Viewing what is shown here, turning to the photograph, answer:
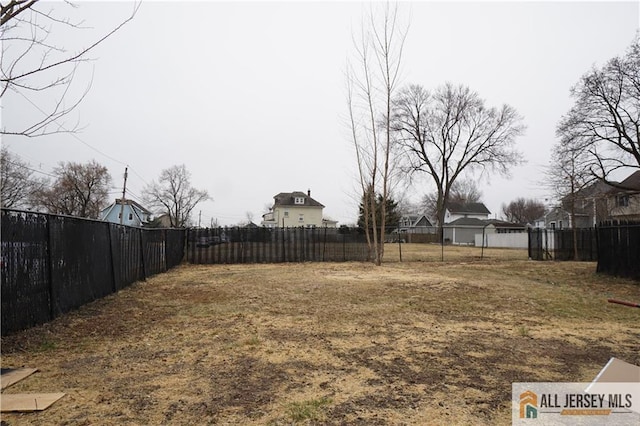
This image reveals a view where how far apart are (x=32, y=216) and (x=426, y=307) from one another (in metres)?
6.49

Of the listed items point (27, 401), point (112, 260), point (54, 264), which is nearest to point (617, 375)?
point (27, 401)

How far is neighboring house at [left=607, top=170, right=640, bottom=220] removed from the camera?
1555cm

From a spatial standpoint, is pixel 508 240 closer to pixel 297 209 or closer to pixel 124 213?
pixel 297 209

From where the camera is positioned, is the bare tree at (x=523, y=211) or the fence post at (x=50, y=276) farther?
the bare tree at (x=523, y=211)

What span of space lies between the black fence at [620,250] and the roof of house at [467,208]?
156 ft

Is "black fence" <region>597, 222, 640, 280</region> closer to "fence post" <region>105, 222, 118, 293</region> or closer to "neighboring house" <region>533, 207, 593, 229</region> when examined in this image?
"fence post" <region>105, 222, 118, 293</region>

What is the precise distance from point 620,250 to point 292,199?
41738 mm

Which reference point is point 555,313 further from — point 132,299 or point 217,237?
point 217,237

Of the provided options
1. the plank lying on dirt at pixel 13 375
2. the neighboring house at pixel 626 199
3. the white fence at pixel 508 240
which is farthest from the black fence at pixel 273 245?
the white fence at pixel 508 240

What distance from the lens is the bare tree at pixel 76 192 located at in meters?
40.3

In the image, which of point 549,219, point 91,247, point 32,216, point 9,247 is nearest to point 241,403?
point 9,247

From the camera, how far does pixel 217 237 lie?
59.6 feet

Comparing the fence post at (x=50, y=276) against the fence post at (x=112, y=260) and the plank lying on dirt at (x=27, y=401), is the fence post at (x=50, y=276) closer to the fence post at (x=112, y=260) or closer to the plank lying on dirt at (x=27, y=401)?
the fence post at (x=112, y=260)

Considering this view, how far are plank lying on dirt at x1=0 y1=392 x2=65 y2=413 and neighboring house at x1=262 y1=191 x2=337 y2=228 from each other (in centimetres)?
4707
